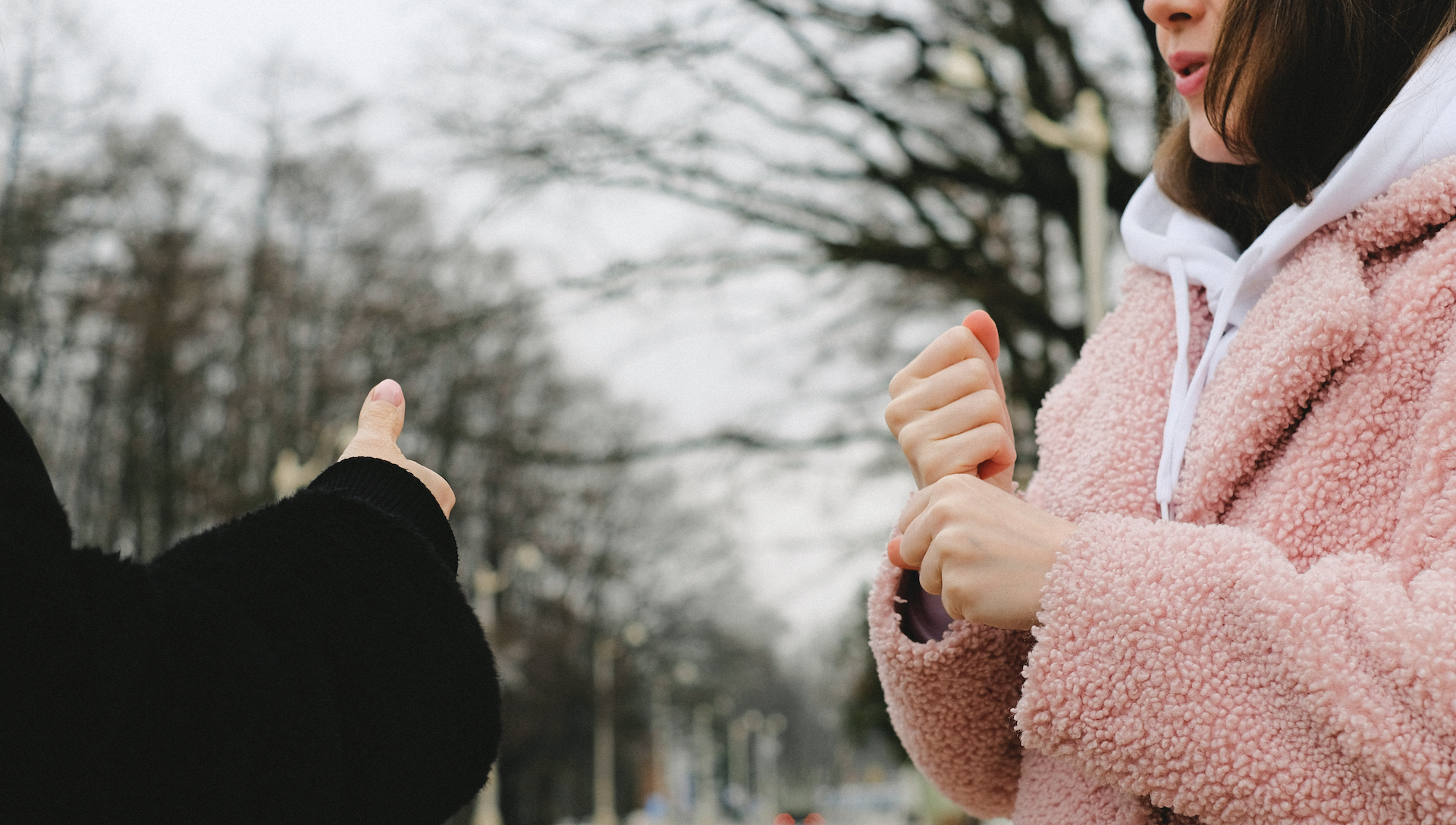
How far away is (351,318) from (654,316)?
8.49 feet

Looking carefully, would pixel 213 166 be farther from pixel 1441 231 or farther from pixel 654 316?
pixel 1441 231

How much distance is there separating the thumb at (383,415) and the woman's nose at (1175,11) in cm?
106

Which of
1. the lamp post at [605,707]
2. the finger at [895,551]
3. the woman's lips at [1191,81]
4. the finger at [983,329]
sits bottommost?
the lamp post at [605,707]

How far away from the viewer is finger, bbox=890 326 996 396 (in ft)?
4.57

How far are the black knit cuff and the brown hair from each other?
1.04 m

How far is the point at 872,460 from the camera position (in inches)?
416

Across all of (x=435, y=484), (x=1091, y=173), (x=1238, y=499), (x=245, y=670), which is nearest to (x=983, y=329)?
(x=1238, y=499)

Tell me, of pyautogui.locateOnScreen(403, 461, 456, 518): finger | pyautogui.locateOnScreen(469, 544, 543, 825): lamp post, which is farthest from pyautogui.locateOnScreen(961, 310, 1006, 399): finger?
pyautogui.locateOnScreen(469, 544, 543, 825): lamp post

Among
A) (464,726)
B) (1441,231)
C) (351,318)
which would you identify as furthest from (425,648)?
(351,318)

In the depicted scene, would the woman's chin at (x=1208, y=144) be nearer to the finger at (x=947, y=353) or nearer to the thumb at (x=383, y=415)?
the finger at (x=947, y=353)

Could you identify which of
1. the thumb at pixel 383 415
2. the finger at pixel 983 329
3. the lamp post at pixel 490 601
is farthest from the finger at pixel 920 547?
the lamp post at pixel 490 601

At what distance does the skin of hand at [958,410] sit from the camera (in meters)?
1.34

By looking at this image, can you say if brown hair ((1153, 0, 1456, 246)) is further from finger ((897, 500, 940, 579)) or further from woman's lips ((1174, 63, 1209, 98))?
finger ((897, 500, 940, 579))

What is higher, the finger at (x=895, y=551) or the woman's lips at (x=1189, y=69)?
the woman's lips at (x=1189, y=69)
